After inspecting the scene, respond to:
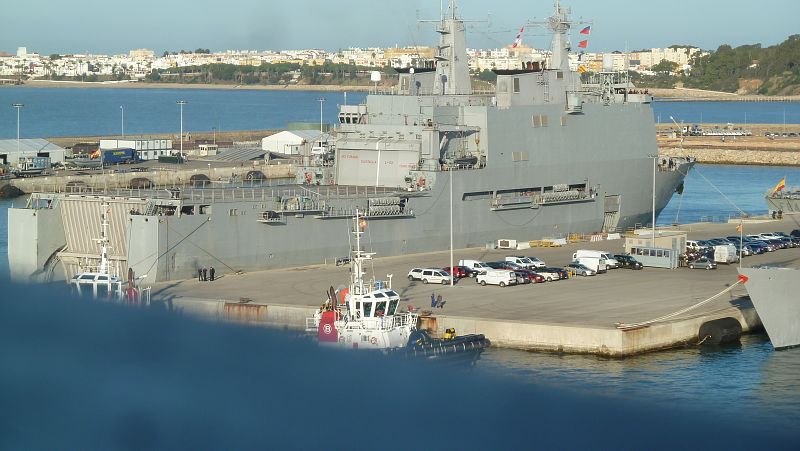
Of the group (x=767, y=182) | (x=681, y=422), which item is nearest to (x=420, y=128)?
(x=681, y=422)

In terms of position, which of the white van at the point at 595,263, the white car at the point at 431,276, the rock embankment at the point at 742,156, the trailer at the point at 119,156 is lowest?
the white car at the point at 431,276

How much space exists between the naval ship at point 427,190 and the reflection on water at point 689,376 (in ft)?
37.0

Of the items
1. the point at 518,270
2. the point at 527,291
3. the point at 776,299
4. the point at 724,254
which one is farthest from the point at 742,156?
the point at 776,299

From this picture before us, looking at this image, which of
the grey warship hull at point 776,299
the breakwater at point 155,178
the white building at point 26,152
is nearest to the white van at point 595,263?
the grey warship hull at point 776,299

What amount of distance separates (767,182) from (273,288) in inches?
2463

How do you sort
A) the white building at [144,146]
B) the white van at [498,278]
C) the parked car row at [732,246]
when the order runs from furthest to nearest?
the white building at [144,146]
the parked car row at [732,246]
the white van at [498,278]

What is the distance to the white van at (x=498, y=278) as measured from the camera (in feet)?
149

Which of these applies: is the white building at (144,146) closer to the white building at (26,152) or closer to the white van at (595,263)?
the white building at (26,152)

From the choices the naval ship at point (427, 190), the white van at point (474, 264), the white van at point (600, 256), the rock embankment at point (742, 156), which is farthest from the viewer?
the rock embankment at point (742, 156)

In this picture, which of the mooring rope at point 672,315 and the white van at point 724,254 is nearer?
the mooring rope at point 672,315

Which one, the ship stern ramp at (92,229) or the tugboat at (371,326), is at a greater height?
the ship stern ramp at (92,229)

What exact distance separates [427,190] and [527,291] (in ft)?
29.2

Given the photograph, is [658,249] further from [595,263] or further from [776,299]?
[776,299]

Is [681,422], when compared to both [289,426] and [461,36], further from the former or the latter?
[461,36]
